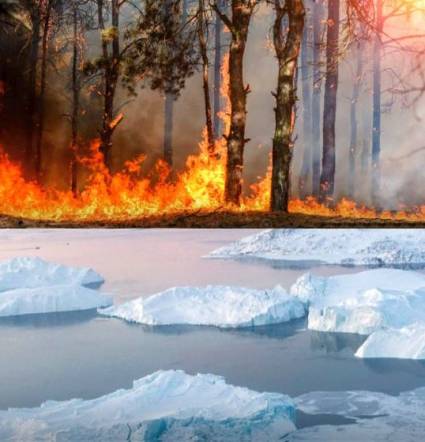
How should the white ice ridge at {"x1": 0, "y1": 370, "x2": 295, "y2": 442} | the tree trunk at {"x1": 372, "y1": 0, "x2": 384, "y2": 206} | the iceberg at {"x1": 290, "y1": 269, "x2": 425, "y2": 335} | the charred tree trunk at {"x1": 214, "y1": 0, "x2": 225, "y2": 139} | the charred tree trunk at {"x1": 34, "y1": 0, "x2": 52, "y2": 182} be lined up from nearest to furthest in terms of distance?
the white ice ridge at {"x1": 0, "y1": 370, "x2": 295, "y2": 442}, the iceberg at {"x1": 290, "y1": 269, "x2": 425, "y2": 335}, the charred tree trunk at {"x1": 34, "y1": 0, "x2": 52, "y2": 182}, the charred tree trunk at {"x1": 214, "y1": 0, "x2": 225, "y2": 139}, the tree trunk at {"x1": 372, "y1": 0, "x2": 384, "y2": 206}

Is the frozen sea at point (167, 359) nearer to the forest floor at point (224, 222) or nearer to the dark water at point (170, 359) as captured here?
the dark water at point (170, 359)

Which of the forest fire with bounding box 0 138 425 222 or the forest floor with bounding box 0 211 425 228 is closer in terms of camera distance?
the forest floor with bounding box 0 211 425 228

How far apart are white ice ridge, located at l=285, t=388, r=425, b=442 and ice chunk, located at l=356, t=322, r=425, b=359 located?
2.16ft

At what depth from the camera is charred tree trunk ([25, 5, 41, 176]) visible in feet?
31.3

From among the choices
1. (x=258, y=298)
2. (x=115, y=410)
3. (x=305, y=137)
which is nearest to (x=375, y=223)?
(x=258, y=298)

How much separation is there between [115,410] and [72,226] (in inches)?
158

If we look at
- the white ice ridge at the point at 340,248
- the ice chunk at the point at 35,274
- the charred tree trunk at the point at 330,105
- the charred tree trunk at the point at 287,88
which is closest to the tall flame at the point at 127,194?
the charred tree trunk at the point at 287,88

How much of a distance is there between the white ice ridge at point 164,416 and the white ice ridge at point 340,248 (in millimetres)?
8352

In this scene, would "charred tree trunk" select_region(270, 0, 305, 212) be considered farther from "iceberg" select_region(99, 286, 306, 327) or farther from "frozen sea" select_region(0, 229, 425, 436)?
"frozen sea" select_region(0, 229, 425, 436)

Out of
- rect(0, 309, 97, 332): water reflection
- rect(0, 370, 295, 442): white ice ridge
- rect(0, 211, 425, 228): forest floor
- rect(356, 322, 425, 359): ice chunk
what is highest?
rect(0, 211, 425, 228): forest floor

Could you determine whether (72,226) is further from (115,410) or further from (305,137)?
(305,137)

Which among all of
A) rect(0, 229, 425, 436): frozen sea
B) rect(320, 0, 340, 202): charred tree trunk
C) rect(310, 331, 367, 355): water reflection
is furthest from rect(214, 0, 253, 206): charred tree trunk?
rect(310, 331, 367, 355): water reflection

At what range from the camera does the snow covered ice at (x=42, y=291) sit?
31.3ft

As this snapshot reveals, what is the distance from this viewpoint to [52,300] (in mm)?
9648
